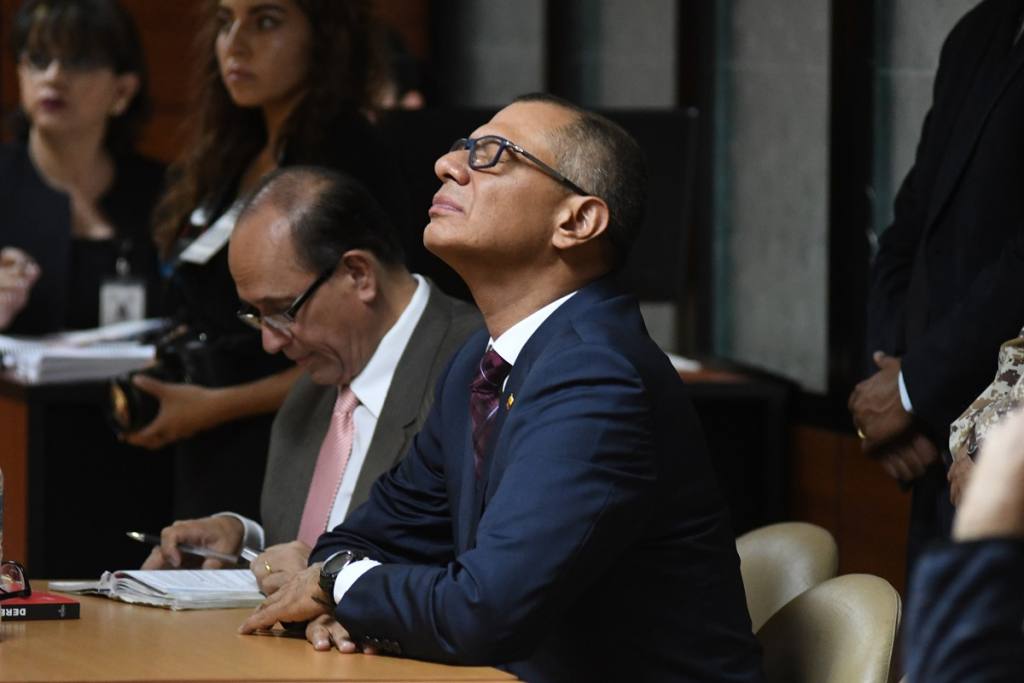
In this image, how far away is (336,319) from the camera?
293 cm

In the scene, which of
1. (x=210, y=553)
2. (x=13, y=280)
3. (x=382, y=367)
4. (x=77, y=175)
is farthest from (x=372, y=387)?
(x=77, y=175)

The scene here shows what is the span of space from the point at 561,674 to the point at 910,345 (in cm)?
101

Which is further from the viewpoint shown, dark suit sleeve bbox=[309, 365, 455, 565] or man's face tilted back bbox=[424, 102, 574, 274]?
dark suit sleeve bbox=[309, 365, 455, 565]

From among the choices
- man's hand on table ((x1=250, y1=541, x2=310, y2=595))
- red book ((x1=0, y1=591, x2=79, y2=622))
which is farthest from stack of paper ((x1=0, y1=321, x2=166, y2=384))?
red book ((x1=0, y1=591, x2=79, y2=622))

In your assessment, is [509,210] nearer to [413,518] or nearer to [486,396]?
[486,396]

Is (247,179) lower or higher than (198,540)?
higher

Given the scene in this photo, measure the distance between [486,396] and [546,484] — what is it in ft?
1.06

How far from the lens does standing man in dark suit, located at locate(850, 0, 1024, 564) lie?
2701 millimetres

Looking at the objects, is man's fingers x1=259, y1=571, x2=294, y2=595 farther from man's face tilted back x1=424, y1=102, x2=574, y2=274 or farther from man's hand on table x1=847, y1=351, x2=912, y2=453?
man's hand on table x1=847, y1=351, x2=912, y2=453

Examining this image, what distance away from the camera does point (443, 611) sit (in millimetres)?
2053

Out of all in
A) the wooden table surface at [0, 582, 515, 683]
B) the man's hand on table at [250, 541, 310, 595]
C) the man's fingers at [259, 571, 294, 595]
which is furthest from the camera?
the man's hand on table at [250, 541, 310, 595]

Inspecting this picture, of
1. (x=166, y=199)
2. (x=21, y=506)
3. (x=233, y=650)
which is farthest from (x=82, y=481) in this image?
(x=233, y=650)

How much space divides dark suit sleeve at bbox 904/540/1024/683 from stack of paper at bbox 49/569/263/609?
4.80ft

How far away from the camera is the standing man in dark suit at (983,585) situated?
3.75 ft
